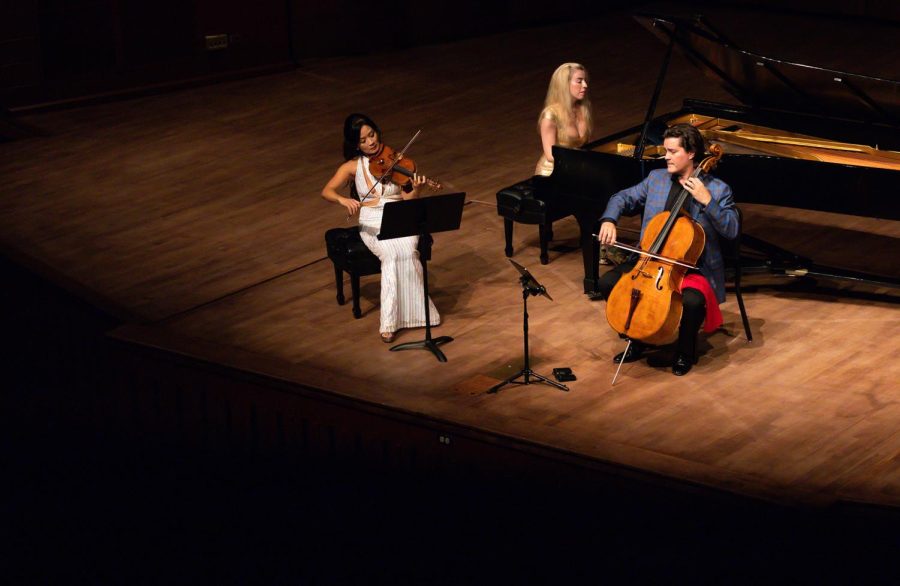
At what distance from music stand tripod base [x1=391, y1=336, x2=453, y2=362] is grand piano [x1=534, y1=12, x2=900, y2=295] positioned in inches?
32.8

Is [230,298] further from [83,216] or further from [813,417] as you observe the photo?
[813,417]

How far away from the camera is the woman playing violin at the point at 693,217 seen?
5879 millimetres

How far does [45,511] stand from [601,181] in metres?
2.83

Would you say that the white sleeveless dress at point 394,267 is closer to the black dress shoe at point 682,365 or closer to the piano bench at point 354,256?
the piano bench at point 354,256

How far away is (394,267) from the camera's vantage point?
6.40 meters

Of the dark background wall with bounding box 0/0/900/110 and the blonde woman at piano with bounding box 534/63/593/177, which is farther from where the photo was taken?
the dark background wall with bounding box 0/0/900/110

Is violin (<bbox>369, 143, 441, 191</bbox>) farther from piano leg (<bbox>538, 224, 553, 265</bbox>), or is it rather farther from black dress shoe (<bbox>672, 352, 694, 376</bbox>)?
black dress shoe (<bbox>672, 352, 694, 376</bbox>)

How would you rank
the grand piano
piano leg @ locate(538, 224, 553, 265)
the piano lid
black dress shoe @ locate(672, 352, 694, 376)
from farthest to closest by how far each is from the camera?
piano leg @ locate(538, 224, 553, 265) < the piano lid < the grand piano < black dress shoe @ locate(672, 352, 694, 376)

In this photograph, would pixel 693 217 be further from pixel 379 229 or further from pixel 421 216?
pixel 379 229

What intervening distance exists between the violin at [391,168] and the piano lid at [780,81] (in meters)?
1.42

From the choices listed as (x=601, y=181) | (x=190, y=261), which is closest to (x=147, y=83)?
(x=190, y=261)

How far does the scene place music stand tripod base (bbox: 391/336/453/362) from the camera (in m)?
6.19

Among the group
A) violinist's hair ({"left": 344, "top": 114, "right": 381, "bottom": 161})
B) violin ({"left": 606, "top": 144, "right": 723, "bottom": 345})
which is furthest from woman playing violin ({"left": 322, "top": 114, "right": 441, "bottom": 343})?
violin ({"left": 606, "top": 144, "right": 723, "bottom": 345})

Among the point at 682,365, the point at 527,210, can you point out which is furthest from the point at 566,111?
the point at 682,365
